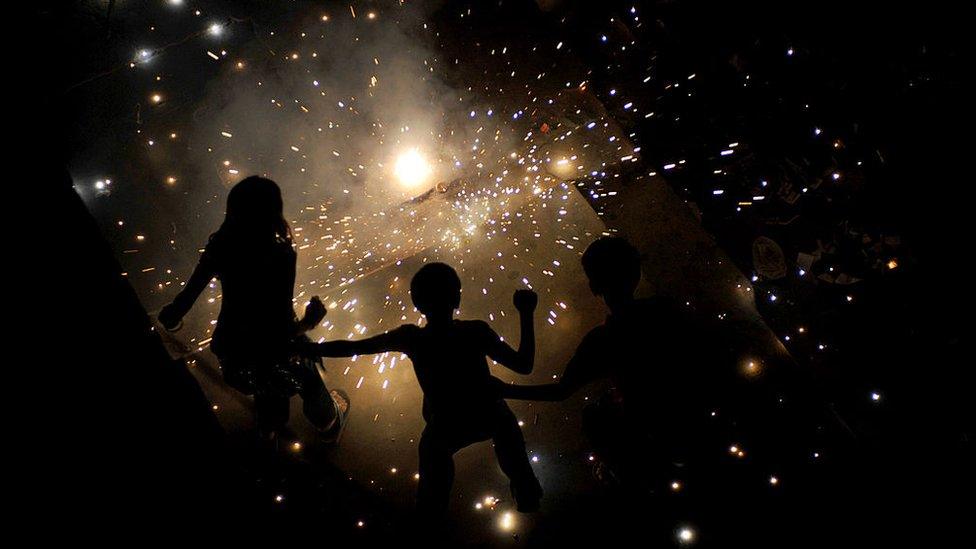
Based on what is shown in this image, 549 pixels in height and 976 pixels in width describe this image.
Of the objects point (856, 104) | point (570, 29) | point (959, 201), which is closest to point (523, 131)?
point (570, 29)

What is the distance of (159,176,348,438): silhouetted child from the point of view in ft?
7.97

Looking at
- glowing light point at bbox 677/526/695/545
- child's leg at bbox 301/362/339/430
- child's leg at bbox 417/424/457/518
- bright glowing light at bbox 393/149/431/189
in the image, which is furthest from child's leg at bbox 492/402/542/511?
bright glowing light at bbox 393/149/431/189

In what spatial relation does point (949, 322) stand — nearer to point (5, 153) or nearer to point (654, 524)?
point (654, 524)

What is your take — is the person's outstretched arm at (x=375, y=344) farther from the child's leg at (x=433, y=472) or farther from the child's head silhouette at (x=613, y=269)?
the child's head silhouette at (x=613, y=269)

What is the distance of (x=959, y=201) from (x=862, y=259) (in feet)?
1.92

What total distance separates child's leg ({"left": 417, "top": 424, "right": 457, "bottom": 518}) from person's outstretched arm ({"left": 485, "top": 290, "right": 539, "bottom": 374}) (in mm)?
584

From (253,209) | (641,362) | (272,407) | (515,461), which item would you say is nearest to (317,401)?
(272,407)

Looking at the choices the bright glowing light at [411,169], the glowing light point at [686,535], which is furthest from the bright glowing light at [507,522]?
the bright glowing light at [411,169]

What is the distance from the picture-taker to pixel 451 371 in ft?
7.19

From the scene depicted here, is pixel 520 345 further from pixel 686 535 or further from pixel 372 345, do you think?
pixel 686 535

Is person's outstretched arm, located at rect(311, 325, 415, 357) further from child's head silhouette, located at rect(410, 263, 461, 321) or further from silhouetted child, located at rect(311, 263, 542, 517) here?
child's head silhouette, located at rect(410, 263, 461, 321)

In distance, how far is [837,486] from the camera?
9.94ft

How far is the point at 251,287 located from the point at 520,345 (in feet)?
5.38

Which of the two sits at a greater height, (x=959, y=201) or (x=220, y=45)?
(x=220, y=45)
